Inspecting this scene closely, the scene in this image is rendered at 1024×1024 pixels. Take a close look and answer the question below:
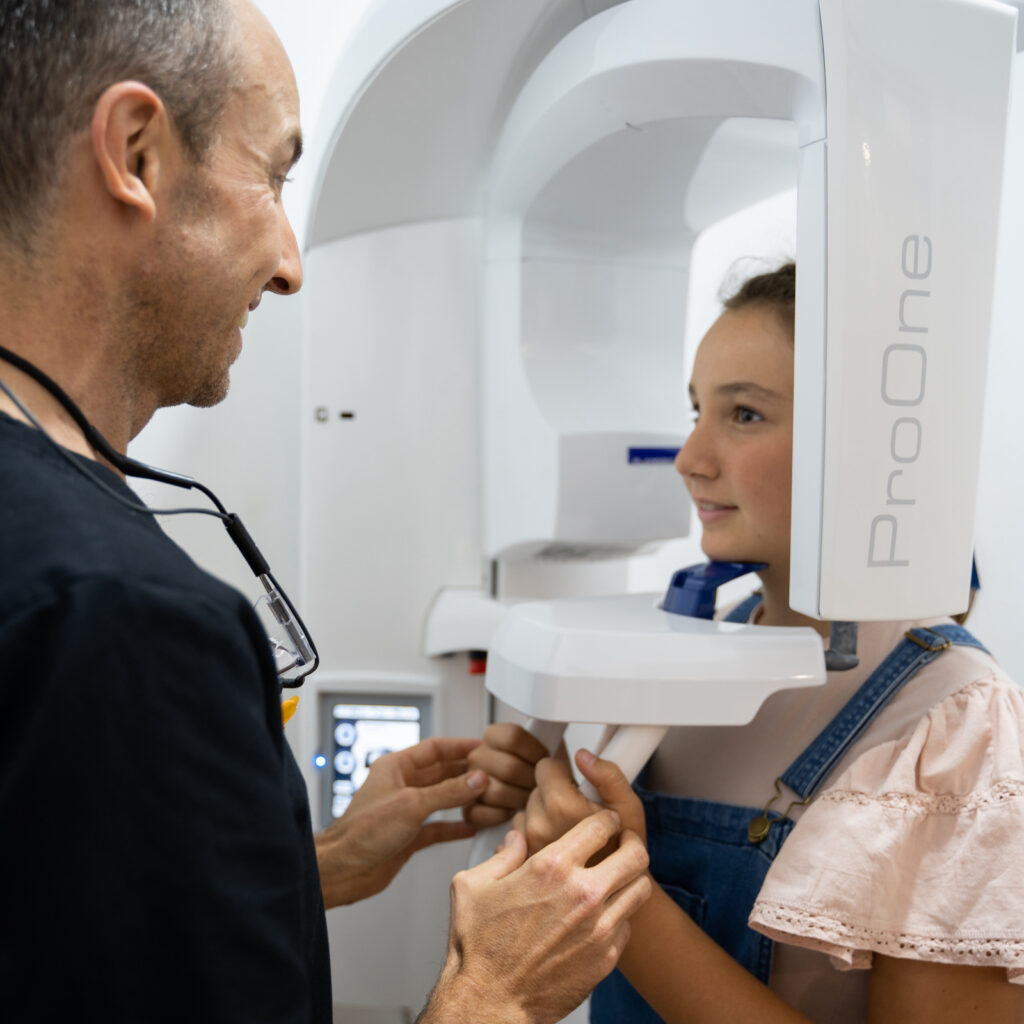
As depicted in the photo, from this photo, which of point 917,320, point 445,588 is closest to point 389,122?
point 445,588

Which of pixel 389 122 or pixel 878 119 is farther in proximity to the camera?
pixel 389 122

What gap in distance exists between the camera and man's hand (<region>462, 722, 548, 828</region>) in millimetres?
1010

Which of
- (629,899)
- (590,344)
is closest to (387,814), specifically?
(629,899)

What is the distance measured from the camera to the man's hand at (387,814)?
3.38 feet

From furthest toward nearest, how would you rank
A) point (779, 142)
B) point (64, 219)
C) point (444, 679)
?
point (444, 679) < point (779, 142) < point (64, 219)

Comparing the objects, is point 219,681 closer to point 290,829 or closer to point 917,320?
point 290,829

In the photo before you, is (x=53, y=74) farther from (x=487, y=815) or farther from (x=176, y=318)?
(x=487, y=815)

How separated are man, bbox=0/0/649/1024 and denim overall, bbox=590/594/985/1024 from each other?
0.56ft

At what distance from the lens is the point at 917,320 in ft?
2.42

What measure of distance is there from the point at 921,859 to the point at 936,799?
5 cm

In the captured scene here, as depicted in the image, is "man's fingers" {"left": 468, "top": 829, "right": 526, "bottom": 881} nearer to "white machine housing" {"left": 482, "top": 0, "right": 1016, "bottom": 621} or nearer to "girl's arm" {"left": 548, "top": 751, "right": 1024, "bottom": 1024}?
"girl's arm" {"left": 548, "top": 751, "right": 1024, "bottom": 1024}

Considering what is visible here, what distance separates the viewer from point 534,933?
711 mm

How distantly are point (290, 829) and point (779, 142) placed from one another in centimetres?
82

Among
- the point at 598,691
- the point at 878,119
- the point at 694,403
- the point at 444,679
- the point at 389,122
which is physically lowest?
the point at 444,679
